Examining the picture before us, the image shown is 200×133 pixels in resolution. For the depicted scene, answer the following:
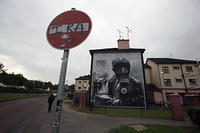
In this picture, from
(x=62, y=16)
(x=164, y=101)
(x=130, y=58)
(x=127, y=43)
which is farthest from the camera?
(x=164, y=101)

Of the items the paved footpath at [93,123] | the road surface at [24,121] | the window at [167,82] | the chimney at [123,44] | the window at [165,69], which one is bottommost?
the paved footpath at [93,123]

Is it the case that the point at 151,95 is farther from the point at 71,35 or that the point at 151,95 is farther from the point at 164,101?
the point at 71,35

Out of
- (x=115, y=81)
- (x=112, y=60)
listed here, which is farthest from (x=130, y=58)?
(x=115, y=81)

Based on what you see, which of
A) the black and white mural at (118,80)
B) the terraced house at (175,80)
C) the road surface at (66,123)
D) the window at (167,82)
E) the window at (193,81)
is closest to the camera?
the road surface at (66,123)

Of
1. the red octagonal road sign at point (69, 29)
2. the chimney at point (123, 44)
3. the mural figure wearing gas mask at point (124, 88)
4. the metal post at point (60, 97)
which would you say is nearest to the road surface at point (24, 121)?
the metal post at point (60, 97)

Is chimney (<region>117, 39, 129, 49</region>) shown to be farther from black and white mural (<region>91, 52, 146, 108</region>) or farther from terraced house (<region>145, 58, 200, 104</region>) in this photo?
terraced house (<region>145, 58, 200, 104</region>)

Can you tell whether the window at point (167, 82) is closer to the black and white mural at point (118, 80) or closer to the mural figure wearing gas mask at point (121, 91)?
the black and white mural at point (118, 80)

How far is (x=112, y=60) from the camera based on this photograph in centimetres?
1780

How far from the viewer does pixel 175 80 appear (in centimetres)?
2214

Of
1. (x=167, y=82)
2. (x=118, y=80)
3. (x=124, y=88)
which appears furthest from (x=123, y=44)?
(x=167, y=82)

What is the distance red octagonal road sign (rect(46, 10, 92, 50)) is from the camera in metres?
1.69

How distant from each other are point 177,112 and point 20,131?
1127 cm

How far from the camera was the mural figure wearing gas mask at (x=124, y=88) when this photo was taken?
611 inches

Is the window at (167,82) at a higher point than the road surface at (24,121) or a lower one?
higher
